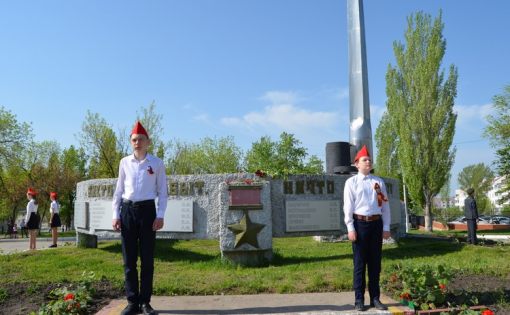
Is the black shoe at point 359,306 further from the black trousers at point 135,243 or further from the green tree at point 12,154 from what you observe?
the green tree at point 12,154

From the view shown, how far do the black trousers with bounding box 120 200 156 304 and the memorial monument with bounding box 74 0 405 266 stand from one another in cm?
375

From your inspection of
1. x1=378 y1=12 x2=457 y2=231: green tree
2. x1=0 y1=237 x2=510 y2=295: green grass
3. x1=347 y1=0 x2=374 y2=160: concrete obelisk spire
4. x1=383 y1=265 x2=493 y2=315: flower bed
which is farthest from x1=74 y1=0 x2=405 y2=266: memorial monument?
x1=378 y1=12 x2=457 y2=231: green tree

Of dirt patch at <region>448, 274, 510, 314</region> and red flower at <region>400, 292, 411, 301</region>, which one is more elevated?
red flower at <region>400, 292, 411, 301</region>

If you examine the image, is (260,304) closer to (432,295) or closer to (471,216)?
(432,295)

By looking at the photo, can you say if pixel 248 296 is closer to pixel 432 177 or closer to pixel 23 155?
pixel 432 177

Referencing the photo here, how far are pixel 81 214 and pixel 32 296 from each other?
6193 mm

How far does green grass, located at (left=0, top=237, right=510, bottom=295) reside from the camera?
6.27 meters

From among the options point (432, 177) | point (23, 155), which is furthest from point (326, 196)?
point (23, 155)

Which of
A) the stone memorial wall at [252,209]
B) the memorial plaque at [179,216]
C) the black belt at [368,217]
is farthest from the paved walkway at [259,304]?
the memorial plaque at [179,216]

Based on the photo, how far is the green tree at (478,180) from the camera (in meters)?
67.7

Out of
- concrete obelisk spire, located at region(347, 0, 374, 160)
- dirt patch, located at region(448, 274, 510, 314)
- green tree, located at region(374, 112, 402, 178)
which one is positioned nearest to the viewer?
dirt patch, located at region(448, 274, 510, 314)

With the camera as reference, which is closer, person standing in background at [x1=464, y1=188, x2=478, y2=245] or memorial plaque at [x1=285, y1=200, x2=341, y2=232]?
memorial plaque at [x1=285, y1=200, x2=341, y2=232]

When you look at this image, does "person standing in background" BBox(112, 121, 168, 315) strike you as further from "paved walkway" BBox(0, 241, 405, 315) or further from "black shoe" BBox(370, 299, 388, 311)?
"black shoe" BBox(370, 299, 388, 311)

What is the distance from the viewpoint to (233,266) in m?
8.31
